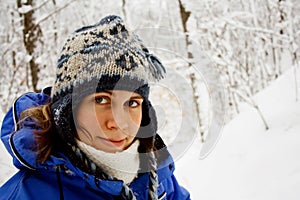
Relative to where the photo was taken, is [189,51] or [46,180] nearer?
[46,180]

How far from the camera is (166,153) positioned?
152cm

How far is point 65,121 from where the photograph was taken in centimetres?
125

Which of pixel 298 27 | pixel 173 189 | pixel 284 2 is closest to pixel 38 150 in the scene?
pixel 173 189

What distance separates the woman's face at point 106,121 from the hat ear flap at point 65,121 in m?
0.02

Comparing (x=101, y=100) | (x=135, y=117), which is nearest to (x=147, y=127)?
(x=135, y=117)

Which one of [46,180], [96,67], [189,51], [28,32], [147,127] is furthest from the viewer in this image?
[28,32]

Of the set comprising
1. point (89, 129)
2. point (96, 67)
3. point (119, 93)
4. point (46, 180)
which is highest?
point (96, 67)

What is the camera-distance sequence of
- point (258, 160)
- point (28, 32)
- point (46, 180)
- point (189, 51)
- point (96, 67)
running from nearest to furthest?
point (46, 180) → point (96, 67) → point (189, 51) → point (258, 160) → point (28, 32)

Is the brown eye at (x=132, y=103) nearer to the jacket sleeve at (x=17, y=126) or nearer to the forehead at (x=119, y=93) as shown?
the forehead at (x=119, y=93)

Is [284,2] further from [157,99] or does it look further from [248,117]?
[157,99]

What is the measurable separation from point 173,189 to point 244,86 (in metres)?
3.35

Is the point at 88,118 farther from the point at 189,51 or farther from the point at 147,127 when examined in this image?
the point at 189,51

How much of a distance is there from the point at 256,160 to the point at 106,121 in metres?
2.25

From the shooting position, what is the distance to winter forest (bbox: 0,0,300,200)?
5.26ft
